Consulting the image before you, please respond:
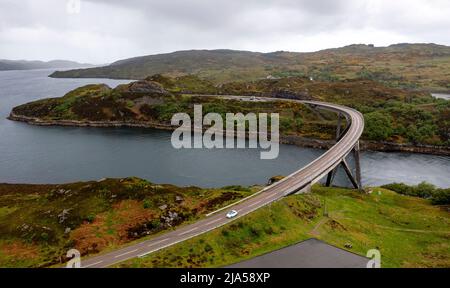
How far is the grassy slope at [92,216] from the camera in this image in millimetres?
61062

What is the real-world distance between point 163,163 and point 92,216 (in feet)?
231

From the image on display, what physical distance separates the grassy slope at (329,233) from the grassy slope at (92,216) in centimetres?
1146

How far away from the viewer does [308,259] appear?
51719 millimetres

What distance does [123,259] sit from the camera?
176ft

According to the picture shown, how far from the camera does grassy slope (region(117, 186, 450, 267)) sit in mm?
55431

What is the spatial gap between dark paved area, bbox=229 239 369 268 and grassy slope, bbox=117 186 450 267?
10.4ft

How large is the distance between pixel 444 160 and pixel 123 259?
480ft

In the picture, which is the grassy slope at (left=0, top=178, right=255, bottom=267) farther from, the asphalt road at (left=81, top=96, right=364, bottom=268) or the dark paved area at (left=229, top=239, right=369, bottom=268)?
the dark paved area at (left=229, top=239, right=369, bottom=268)

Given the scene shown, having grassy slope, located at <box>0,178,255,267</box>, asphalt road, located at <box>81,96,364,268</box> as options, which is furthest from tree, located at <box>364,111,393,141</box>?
grassy slope, located at <box>0,178,255,267</box>

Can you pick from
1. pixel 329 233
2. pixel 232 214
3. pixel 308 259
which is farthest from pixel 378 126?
pixel 308 259

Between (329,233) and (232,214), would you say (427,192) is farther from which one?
(232,214)

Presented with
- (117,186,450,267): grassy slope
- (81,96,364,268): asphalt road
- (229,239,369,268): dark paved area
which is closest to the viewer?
(229,239,369,268): dark paved area

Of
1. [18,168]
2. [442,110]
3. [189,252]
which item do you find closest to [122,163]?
[18,168]

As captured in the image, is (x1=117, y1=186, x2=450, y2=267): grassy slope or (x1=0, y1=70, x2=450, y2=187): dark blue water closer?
(x1=117, y1=186, x2=450, y2=267): grassy slope
